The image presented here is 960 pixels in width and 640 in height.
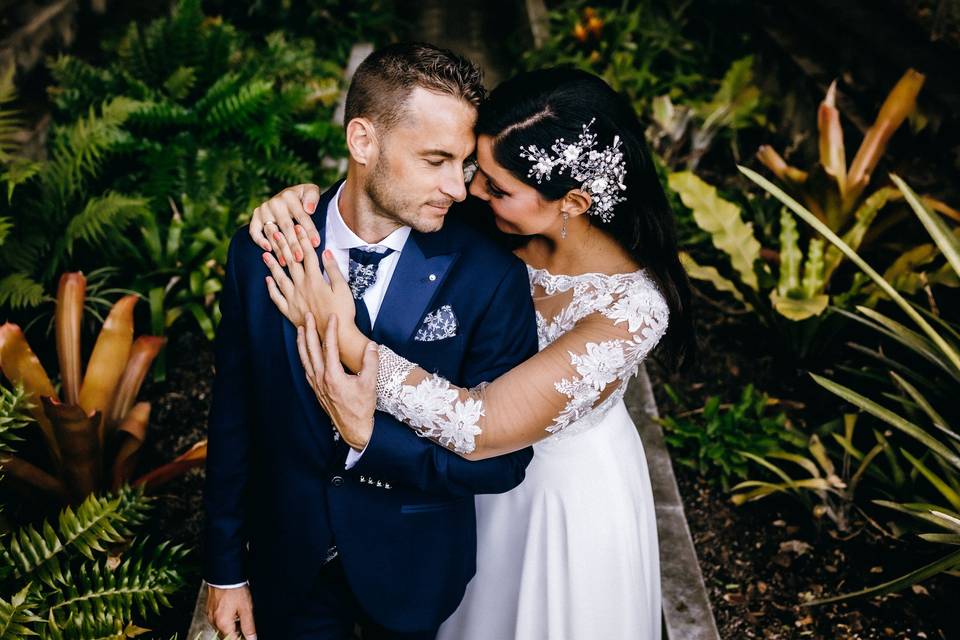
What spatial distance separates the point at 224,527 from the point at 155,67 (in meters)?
4.41

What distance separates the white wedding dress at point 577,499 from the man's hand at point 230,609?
74cm

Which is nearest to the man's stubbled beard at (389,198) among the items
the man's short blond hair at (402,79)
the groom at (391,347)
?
the groom at (391,347)

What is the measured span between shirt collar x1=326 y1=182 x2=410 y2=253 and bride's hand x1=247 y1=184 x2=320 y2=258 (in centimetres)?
5

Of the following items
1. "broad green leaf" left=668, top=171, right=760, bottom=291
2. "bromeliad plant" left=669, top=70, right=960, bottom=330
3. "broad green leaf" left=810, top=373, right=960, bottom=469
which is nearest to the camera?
"broad green leaf" left=810, top=373, right=960, bottom=469

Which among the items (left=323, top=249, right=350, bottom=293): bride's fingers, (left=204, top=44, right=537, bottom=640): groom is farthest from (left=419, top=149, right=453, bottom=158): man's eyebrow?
(left=323, top=249, right=350, bottom=293): bride's fingers

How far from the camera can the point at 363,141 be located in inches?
77.2

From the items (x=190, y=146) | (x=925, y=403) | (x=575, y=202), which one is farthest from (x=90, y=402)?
(x=925, y=403)

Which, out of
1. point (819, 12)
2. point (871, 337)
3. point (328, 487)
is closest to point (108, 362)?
point (328, 487)

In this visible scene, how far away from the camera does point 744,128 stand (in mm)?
6090

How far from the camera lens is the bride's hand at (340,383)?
1.81 meters

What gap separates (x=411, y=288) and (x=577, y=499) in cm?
94

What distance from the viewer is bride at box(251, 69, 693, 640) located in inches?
74.5

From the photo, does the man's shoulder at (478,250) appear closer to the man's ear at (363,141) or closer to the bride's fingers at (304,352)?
the man's ear at (363,141)

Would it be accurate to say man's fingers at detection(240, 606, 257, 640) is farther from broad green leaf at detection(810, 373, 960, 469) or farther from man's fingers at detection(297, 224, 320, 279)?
broad green leaf at detection(810, 373, 960, 469)
